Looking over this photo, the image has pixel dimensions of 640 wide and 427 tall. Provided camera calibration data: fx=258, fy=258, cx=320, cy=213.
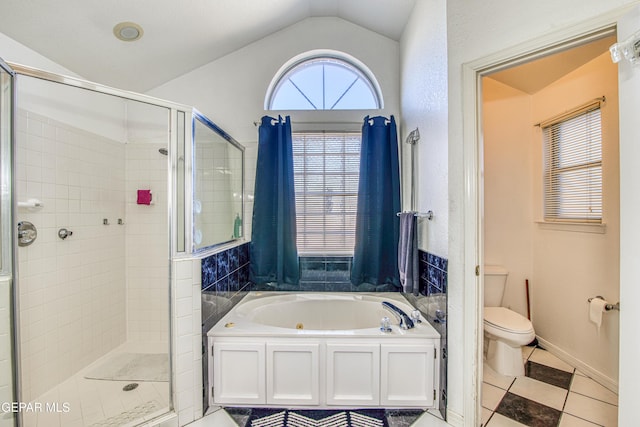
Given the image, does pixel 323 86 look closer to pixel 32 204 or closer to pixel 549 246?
pixel 32 204

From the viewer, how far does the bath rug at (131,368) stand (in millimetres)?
1790

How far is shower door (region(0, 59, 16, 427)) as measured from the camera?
1.17 meters

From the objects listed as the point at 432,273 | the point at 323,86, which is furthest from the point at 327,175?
the point at 432,273

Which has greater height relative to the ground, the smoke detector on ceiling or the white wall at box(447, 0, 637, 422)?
the smoke detector on ceiling

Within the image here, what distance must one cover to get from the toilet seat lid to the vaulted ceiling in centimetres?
252

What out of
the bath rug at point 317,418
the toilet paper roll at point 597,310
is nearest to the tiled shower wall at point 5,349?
the bath rug at point 317,418

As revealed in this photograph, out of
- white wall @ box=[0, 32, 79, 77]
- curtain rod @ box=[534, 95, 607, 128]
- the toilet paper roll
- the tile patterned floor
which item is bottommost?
the tile patterned floor

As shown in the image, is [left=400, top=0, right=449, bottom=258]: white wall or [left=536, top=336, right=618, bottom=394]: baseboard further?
[left=536, top=336, right=618, bottom=394]: baseboard

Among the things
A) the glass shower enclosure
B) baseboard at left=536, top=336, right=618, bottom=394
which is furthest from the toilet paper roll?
the glass shower enclosure

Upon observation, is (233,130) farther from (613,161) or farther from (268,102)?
(613,161)

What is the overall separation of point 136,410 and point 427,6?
316 cm

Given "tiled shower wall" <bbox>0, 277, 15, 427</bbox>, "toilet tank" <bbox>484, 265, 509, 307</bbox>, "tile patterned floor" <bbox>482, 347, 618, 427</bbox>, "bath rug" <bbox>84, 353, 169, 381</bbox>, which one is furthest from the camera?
"toilet tank" <bbox>484, 265, 509, 307</bbox>

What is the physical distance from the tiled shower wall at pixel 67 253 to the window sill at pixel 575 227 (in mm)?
3613

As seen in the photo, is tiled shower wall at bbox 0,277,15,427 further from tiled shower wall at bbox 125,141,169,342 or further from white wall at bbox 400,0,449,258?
white wall at bbox 400,0,449,258
